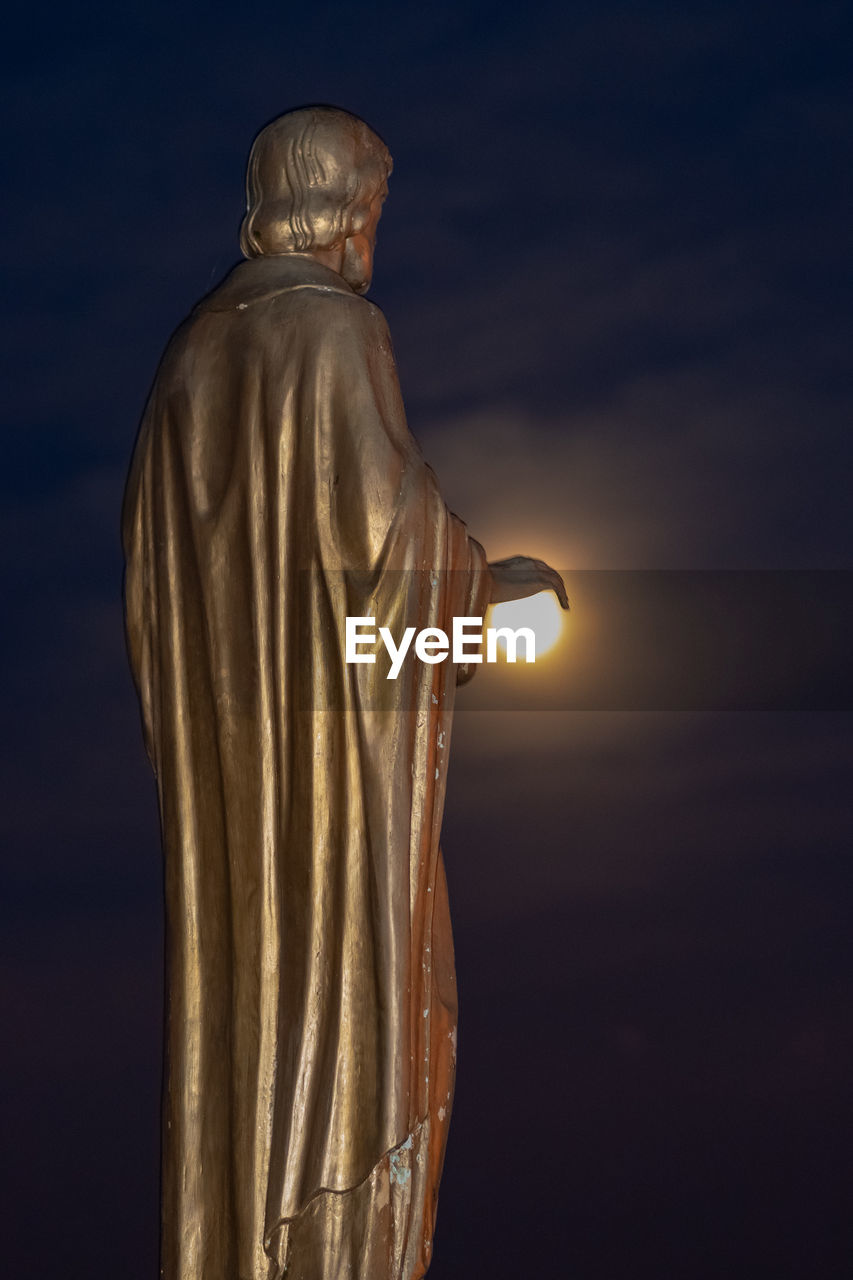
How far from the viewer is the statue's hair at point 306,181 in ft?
17.8

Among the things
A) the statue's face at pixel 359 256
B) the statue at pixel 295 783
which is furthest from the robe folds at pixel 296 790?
the statue's face at pixel 359 256

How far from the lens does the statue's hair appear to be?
5.42 meters

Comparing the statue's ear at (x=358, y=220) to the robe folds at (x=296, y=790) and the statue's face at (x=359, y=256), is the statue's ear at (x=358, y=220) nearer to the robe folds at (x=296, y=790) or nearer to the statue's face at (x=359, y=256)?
the statue's face at (x=359, y=256)

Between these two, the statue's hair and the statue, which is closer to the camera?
the statue

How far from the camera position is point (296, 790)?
5227 mm

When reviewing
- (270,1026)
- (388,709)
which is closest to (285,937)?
(270,1026)

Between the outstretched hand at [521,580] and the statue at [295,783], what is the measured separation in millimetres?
139

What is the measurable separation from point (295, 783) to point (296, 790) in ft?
0.05

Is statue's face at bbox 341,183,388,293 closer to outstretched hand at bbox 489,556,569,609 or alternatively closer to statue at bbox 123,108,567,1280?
statue at bbox 123,108,567,1280

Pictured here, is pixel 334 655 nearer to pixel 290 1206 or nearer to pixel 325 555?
pixel 325 555

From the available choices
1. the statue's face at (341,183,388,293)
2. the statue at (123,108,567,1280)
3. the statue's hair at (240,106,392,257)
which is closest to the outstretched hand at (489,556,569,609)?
the statue at (123,108,567,1280)

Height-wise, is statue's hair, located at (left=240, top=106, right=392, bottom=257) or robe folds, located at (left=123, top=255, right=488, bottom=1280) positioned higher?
statue's hair, located at (left=240, top=106, right=392, bottom=257)

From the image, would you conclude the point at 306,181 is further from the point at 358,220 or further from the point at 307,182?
the point at 358,220

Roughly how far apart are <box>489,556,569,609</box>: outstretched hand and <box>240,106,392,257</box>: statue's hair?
77 cm
